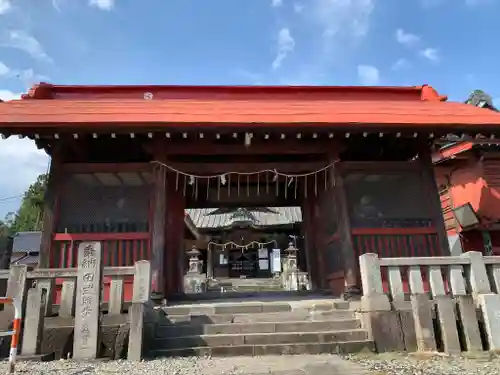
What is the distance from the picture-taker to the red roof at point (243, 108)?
23.0ft

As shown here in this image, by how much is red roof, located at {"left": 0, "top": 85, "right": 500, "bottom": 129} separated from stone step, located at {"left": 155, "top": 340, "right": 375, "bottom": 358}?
3965 mm

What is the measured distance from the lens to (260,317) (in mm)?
5941

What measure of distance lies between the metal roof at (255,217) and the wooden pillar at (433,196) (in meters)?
13.1

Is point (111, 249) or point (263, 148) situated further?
point (263, 148)

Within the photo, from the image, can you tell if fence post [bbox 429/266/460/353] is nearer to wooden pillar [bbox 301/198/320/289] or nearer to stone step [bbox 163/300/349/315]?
stone step [bbox 163/300/349/315]

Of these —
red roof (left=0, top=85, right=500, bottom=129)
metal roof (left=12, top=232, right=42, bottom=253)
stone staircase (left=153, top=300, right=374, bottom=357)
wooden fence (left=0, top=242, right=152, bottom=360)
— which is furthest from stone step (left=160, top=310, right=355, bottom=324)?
metal roof (left=12, top=232, right=42, bottom=253)

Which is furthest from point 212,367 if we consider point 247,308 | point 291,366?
point 247,308

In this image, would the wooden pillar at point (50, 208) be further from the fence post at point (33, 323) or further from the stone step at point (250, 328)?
the stone step at point (250, 328)

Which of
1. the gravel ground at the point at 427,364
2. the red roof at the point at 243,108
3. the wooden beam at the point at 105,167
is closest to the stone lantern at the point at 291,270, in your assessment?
the red roof at the point at 243,108

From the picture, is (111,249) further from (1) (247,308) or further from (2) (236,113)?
(2) (236,113)

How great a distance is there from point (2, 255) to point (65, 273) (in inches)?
134

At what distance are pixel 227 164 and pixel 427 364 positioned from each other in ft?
17.2

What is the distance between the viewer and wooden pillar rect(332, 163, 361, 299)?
700 cm

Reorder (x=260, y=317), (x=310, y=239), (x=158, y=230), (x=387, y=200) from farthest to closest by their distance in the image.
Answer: (x=310, y=239) < (x=387, y=200) < (x=158, y=230) < (x=260, y=317)
